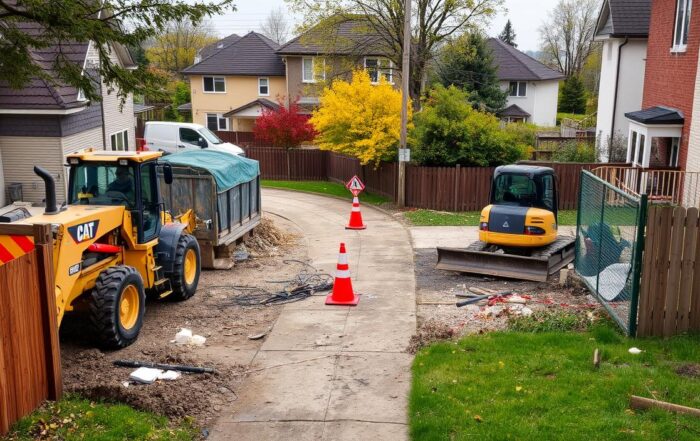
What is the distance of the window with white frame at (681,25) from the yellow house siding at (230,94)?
28639 mm

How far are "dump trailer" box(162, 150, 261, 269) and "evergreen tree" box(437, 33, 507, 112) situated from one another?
2559cm

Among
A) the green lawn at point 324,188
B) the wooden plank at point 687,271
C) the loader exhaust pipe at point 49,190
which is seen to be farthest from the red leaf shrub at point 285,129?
the wooden plank at point 687,271

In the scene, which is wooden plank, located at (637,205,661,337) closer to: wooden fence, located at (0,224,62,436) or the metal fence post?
the metal fence post

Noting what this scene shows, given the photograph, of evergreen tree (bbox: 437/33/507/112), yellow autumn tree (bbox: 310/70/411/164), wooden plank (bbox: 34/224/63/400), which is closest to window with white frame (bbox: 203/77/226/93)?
evergreen tree (bbox: 437/33/507/112)

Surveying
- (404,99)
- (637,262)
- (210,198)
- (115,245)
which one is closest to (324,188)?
(404,99)

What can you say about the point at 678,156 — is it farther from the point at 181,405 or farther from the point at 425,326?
the point at 181,405

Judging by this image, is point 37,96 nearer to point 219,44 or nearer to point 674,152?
point 674,152

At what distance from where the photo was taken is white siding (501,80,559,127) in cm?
5012

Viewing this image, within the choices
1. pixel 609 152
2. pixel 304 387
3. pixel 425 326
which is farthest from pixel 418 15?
pixel 304 387

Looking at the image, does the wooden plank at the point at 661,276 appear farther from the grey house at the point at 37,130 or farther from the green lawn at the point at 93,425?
the grey house at the point at 37,130

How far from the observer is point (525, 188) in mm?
15008

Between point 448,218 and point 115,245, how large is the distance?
43.2 feet

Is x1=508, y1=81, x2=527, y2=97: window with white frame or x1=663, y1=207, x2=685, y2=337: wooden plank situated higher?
x1=508, y1=81, x2=527, y2=97: window with white frame

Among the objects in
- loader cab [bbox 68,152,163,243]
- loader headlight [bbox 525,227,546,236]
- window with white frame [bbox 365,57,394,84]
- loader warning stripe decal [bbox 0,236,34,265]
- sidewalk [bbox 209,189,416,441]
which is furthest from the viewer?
window with white frame [bbox 365,57,394,84]
